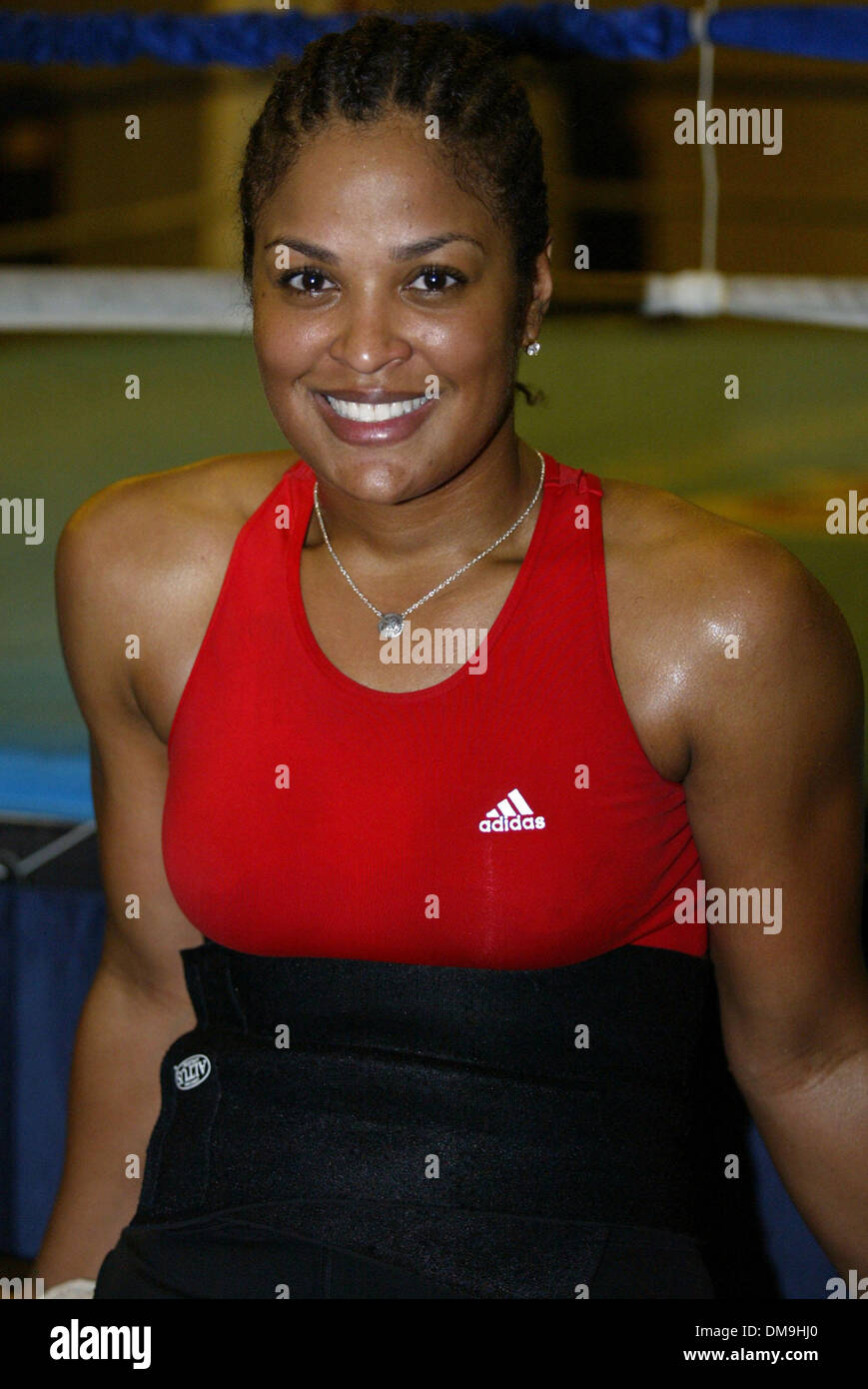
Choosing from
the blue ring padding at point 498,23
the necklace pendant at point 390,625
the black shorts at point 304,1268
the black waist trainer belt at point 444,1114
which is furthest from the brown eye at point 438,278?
the blue ring padding at point 498,23

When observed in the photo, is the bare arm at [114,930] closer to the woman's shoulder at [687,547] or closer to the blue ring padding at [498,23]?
the woman's shoulder at [687,547]

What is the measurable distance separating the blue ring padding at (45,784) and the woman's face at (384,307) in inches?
28.4

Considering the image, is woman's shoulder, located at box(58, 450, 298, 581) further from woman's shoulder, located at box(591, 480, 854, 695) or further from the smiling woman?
woman's shoulder, located at box(591, 480, 854, 695)

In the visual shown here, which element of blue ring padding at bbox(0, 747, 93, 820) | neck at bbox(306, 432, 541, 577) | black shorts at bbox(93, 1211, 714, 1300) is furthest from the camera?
blue ring padding at bbox(0, 747, 93, 820)

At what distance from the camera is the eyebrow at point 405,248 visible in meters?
0.97

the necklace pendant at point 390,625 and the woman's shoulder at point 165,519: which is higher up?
the woman's shoulder at point 165,519

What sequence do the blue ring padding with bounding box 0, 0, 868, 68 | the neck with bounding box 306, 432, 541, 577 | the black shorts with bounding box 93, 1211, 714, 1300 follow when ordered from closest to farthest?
the black shorts with bounding box 93, 1211, 714, 1300, the neck with bounding box 306, 432, 541, 577, the blue ring padding with bounding box 0, 0, 868, 68

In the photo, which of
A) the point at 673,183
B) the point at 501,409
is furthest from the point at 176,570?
the point at 673,183

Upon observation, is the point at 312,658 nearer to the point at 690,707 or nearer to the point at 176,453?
the point at 690,707

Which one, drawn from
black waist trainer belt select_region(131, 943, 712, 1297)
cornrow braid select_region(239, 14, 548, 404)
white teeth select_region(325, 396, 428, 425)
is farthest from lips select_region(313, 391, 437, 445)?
black waist trainer belt select_region(131, 943, 712, 1297)

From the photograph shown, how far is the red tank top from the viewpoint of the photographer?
3.37ft

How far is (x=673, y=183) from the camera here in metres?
7.34

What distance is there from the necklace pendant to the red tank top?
2cm

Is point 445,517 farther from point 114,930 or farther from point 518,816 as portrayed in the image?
point 114,930
